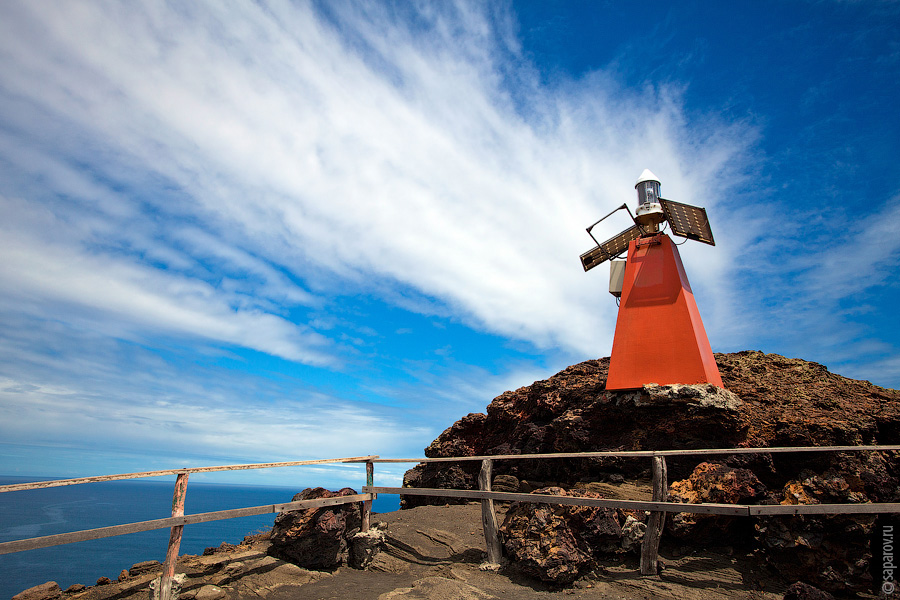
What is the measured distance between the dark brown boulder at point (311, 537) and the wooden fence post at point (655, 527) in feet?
14.3

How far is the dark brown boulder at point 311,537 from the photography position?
22.2 feet

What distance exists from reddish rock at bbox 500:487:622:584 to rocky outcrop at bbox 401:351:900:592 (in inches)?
8.7

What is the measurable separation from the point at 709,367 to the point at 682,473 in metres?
2.40

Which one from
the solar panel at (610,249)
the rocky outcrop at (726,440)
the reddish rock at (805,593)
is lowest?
the reddish rock at (805,593)

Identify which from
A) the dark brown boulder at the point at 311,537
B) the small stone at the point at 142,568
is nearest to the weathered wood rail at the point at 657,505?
the dark brown boulder at the point at 311,537

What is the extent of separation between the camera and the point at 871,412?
757 cm

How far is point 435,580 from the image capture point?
6059 mm

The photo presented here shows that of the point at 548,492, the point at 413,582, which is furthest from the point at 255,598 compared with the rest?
the point at 548,492

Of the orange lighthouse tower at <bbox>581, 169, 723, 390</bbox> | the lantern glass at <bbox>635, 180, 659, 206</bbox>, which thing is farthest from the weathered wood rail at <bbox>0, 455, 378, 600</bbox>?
the lantern glass at <bbox>635, 180, 659, 206</bbox>

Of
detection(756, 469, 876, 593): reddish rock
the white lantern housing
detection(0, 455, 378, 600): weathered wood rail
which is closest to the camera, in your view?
detection(0, 455, 378, 600): weathered wood rail

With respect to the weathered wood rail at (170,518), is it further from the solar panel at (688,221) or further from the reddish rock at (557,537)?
the solar panel at (688,221)

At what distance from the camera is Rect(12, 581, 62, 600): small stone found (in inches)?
217

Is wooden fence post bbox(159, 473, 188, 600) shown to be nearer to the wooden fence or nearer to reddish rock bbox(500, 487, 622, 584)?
the wooden fence

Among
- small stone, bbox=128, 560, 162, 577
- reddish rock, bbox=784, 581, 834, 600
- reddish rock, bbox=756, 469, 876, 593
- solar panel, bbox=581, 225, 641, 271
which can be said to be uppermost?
solar panel, bbox=581, 225, 641, 271
